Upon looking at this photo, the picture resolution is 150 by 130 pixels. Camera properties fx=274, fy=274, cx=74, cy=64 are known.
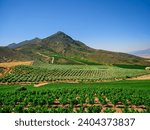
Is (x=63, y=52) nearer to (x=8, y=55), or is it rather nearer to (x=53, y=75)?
(x=8, y=55)

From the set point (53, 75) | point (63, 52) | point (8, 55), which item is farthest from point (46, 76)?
point (63, 52)

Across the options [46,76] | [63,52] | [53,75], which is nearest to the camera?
[46,76]

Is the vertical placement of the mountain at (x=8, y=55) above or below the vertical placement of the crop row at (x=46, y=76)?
above

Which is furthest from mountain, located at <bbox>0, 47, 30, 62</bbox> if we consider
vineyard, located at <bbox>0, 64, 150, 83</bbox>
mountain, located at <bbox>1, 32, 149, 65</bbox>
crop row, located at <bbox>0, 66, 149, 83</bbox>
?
mountain, located at <bbox>1, 32, 149, 65</bbox>

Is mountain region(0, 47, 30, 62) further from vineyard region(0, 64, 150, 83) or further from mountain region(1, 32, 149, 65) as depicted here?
mountain region(1, 32, 149, 65)

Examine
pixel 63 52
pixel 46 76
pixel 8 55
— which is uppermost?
pixel 63 52

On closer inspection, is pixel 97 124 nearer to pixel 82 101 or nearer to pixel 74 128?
pixel 74 128

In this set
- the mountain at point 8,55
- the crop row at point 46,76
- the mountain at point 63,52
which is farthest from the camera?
the mountain at point 63,52

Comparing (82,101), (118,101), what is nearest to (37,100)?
(82,101)

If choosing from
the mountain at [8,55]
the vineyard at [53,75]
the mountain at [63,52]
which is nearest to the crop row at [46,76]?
the vineyard at [53,75]

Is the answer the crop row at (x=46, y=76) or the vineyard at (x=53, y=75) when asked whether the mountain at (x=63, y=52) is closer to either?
the vineyard at (x=53, y=75)

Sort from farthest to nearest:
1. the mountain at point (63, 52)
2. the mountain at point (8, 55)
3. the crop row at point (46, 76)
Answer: the mountain at point (63, 52), the mountain at point (8, 55), the crop row at point (46, 76)
